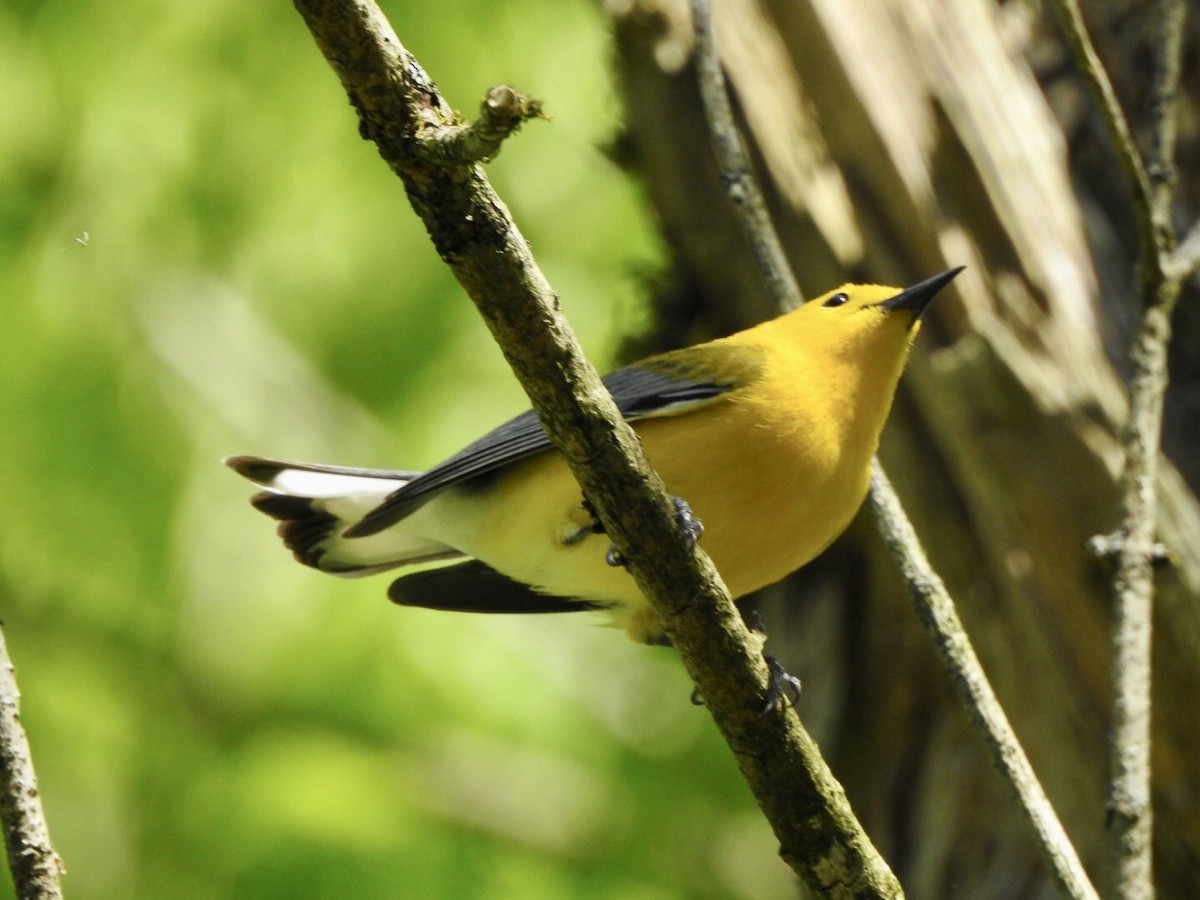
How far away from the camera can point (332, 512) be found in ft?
14.4

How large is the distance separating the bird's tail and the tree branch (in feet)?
5.99

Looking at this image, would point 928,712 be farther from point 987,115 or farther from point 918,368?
point 987,115

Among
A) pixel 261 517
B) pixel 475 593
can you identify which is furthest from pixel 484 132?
pixel 261 517

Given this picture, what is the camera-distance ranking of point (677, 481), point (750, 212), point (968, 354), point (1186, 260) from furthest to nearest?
1. point (968, 354)
2. point (750, 212)
3. point (1186, 260)
4. point (677, 481)

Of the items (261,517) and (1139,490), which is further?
(261,517)

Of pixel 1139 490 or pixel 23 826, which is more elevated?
pixel 23 826

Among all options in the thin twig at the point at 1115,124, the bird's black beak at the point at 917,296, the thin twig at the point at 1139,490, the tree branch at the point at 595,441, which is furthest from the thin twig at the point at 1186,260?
the tree branch at the point at 595,441

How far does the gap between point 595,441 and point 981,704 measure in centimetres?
153

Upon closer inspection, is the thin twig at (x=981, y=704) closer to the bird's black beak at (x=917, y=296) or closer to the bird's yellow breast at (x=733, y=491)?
the bird's yellow breast at (x=733, y=491)

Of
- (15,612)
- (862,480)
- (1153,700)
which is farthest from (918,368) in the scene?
(15,612)

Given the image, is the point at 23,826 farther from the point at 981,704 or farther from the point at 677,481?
the point at 981,704

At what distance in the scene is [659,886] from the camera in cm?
503

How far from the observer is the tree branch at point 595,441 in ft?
6.07

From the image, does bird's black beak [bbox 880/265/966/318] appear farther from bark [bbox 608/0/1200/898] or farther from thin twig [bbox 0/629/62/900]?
thin twig [bbox 0/629/62/900]
